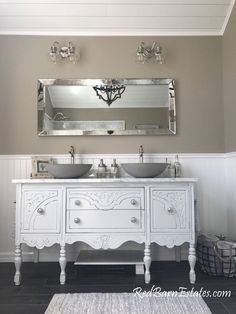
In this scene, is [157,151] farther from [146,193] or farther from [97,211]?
[97,211]

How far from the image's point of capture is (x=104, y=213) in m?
2.25

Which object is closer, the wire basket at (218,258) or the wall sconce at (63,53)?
the wire basket at (218,258)

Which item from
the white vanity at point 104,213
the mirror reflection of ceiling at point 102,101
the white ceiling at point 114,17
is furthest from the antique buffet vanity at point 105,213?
the white ceiling at point 114,17

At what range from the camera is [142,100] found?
285 centimetres

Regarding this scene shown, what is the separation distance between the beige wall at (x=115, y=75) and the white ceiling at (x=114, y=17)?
8 cm

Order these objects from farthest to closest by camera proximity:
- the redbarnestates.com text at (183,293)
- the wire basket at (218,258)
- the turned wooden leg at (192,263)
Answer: the wire basket at (218,258), the turned wooden leg at (192,263), the redbarnestates.com text at (183,293)

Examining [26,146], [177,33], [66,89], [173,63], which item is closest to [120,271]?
[26,146]

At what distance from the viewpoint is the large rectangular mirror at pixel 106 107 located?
9.30ft

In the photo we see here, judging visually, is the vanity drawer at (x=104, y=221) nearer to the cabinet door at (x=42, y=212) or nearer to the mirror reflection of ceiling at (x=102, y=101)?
the cabinet door at (x=42, y=212)

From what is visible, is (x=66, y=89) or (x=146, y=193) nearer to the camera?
(x=146, y=193)

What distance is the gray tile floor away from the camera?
192 centimetres

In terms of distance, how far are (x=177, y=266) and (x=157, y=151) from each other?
1.06 meters

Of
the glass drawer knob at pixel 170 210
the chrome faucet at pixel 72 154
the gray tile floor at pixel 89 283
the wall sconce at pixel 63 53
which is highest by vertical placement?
the wall sconce at pixel 63 53

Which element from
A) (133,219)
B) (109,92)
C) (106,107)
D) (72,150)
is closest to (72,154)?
(72,150)
